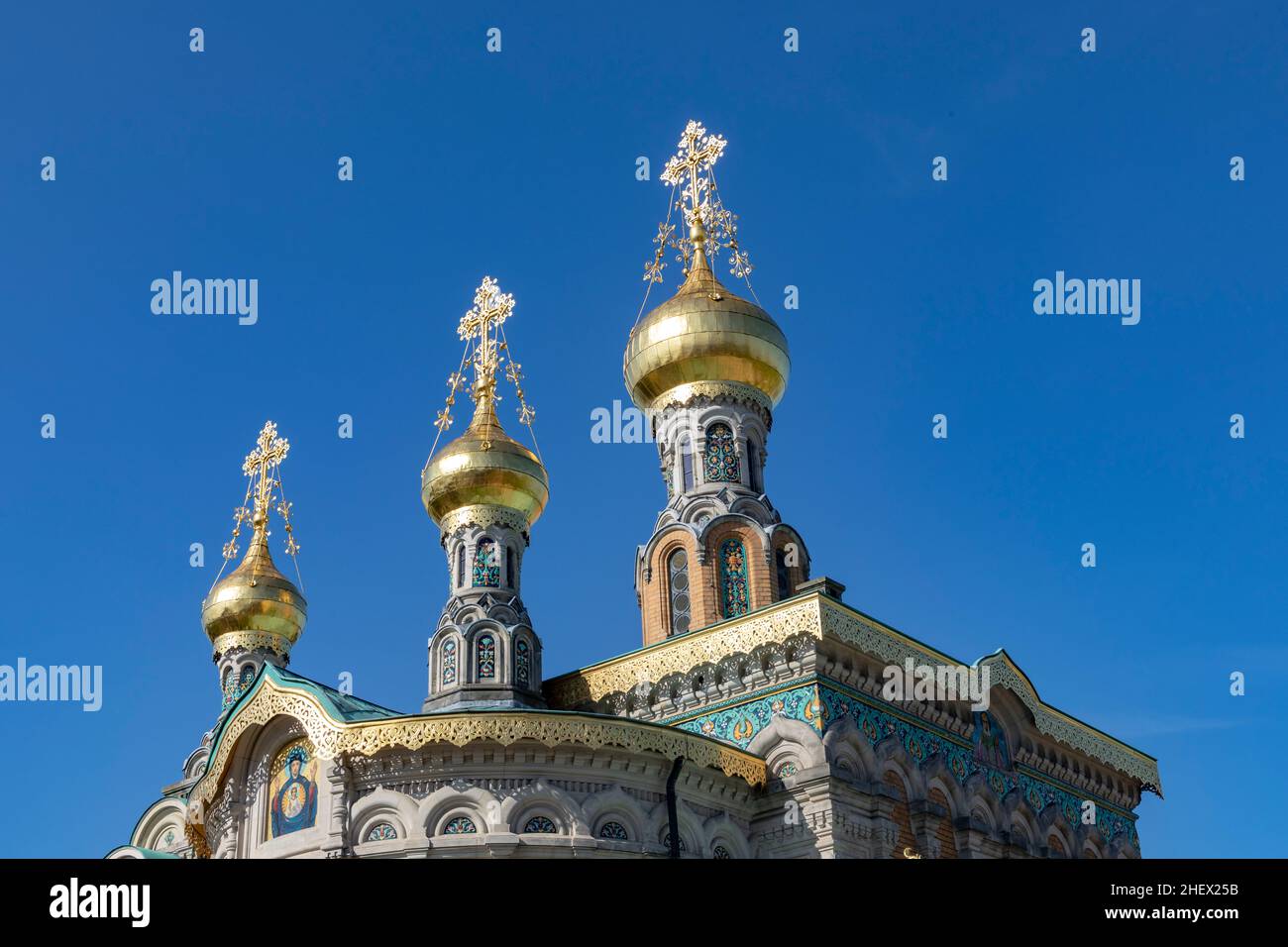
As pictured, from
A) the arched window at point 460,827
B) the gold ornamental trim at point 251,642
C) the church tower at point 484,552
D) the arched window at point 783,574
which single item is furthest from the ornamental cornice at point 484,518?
the gold ornamental trim at point 251,642

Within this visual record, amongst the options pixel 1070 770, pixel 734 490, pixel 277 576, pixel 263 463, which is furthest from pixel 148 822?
pixel 1070 770

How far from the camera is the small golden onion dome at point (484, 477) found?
1962cm

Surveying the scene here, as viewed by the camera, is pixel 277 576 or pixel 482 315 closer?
pixel 482 315

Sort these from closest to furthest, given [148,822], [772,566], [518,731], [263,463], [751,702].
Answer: [518,731]
[751,702]
[772,566]
[148,822]
[263,463]

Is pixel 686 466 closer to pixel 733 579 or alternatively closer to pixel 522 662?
pixel 733 579

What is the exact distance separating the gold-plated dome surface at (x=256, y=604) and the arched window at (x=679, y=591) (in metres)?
8.25

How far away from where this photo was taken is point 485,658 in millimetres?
18547

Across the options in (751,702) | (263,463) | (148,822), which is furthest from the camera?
(263,463)

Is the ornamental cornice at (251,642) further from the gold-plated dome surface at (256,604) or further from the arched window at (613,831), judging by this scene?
the arched window at (613,831)

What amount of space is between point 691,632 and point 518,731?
3201 mm
